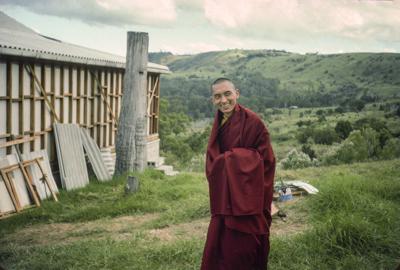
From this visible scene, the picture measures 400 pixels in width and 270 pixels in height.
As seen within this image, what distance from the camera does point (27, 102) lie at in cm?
918

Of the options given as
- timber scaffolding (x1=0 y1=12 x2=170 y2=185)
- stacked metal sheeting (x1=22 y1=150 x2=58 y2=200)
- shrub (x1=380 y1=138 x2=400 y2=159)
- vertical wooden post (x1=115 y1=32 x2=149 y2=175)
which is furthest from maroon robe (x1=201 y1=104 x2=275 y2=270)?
shrub (x1=380 y1=138 x2=400 y2=159)

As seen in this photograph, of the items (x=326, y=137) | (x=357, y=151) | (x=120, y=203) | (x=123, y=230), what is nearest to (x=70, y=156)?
(x=120, y=203)

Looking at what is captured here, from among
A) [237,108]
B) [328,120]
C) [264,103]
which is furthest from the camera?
[264,103]

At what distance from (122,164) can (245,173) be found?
304 inches

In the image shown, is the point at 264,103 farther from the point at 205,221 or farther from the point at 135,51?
the point at 205,221

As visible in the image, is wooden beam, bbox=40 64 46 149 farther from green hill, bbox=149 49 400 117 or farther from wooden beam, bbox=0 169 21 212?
green hill, bbox=149 49 400 117

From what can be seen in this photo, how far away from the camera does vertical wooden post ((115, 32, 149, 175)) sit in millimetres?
10891

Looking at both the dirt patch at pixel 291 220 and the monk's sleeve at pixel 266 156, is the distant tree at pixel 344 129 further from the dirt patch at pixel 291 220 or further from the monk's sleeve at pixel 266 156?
the monk's sleeve at pixel 266 156

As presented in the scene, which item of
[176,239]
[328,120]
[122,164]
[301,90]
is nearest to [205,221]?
[176,239]

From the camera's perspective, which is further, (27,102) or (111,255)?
(27,102)

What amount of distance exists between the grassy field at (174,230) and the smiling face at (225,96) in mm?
2026

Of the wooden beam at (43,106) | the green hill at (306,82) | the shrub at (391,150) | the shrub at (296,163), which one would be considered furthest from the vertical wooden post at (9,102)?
the green hill at (306,82)

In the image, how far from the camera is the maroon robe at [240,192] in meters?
Answer: 4.00

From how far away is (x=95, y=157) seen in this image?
11391 mm
